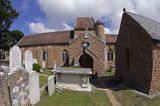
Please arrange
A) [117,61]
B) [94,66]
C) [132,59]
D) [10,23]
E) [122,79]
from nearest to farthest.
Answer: [132,59]
[122,79]
[117,61]
[94,66]
[10,23]

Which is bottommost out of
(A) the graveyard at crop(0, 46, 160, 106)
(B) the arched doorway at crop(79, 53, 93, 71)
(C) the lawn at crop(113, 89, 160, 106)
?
(C) the lawn at crop(113, 89, 160, 106)

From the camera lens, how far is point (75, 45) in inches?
1633

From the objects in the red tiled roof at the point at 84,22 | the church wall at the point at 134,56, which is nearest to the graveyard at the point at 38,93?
the church wall at the point at 134,56

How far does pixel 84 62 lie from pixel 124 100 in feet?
73.5

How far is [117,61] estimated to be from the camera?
3067cm

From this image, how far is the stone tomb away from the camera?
21797 mm

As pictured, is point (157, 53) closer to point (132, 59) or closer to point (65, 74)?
point (132, 59)

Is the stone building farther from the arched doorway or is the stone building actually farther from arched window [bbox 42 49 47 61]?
arched window [bbox 42 49 47 61]

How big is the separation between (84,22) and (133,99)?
32.1 m

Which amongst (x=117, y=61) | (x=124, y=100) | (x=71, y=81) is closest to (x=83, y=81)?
(x=71, y=81)

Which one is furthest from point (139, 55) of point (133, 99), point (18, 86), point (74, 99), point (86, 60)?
point (86, 60)

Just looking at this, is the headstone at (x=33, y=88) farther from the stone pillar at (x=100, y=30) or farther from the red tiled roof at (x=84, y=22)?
the red tiled roof at (x=84, y=22)

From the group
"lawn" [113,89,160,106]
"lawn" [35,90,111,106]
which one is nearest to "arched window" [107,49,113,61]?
"lawn" [113,89,160,106]

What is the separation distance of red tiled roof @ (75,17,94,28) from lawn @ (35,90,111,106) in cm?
2861
